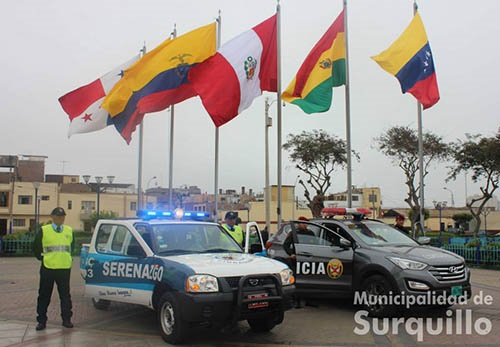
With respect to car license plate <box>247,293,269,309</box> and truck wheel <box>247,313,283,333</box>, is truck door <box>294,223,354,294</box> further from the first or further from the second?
car license plate <box>247,293,269,309</box>

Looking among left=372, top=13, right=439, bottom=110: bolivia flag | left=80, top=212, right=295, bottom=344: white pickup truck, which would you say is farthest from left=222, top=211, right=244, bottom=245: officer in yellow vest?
left=372, top=13, right=439, bottom=110: bolivia flag

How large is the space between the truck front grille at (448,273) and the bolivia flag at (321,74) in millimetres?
6953

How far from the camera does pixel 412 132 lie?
3091cm

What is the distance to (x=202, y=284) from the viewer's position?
650 centimetres

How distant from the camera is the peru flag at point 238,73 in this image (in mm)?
13805

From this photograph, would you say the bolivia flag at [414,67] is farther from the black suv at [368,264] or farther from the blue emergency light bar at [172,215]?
the blue emergency light bar at [172,215]

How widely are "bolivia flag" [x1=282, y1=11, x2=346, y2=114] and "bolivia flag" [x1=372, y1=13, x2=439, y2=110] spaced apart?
1168mm

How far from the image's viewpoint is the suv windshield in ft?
30.2

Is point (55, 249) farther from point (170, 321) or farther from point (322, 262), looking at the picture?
point (322, 262)

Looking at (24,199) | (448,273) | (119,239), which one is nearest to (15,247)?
(119,239)

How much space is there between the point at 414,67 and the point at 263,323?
969cm

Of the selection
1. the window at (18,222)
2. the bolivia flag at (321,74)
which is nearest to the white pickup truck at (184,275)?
the bolivia flag at (321,74)

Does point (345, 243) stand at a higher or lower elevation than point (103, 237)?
lower

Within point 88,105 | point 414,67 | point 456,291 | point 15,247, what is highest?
point 414,67
